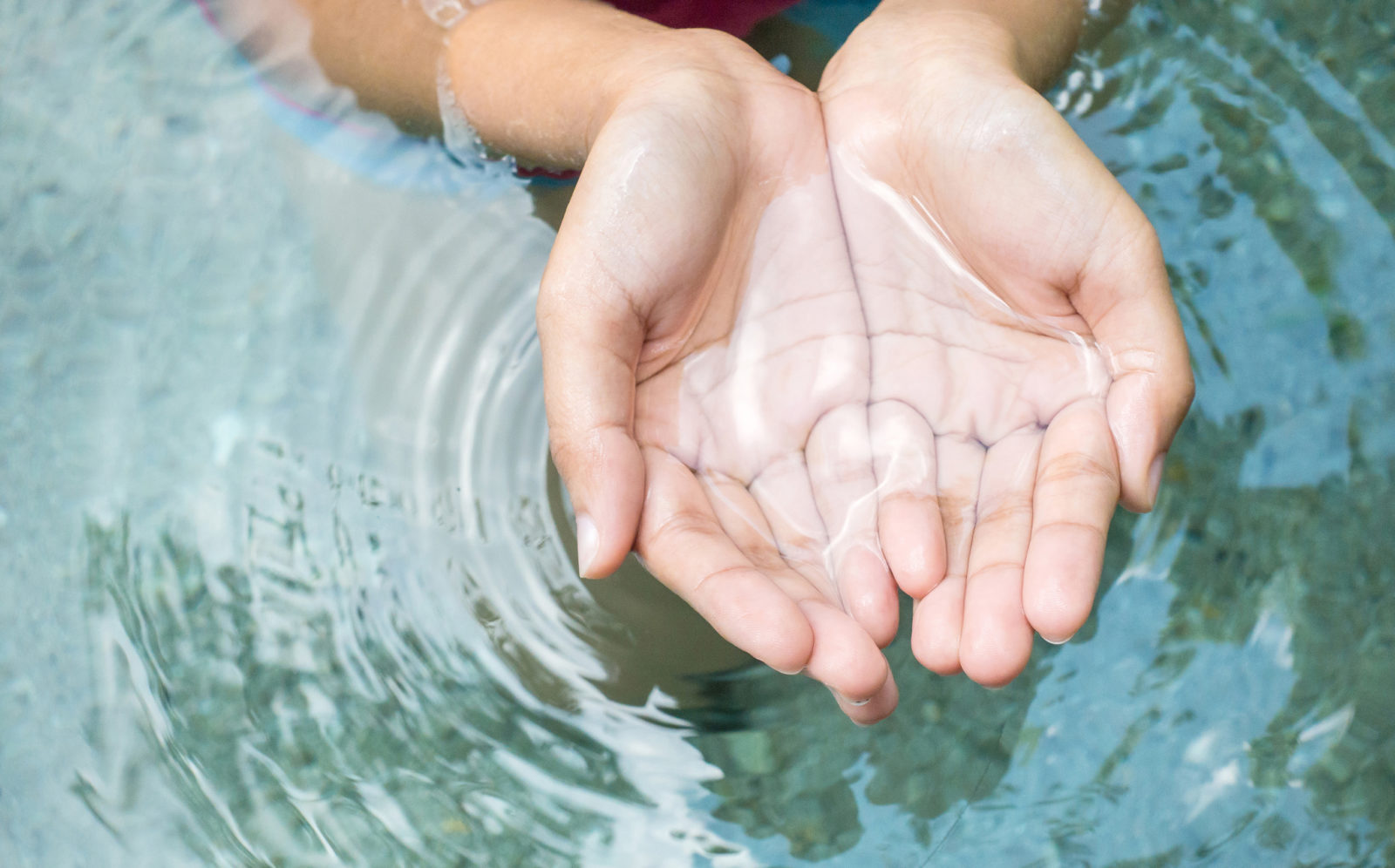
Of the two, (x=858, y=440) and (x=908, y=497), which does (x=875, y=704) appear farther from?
(x=858, y=440)

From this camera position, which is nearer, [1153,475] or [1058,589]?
[1058,589]

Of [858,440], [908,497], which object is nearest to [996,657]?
[908,497]

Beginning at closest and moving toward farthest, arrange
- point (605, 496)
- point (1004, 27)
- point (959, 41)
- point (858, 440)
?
1. point (605, 496)
2. point (858, 440)
3. point (959, 41)
4. point (1004, 27)

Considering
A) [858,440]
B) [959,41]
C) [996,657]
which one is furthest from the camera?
[959,41]

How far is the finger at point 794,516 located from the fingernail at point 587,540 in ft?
0.93

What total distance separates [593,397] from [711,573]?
29cm

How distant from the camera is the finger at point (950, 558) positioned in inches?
48.1

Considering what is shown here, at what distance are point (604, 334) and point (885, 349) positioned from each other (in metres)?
0.47

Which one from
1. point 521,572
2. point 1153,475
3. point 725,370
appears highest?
point 1153,475

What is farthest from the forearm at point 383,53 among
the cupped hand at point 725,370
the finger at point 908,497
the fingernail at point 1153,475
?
the fingernail at point 1153,475

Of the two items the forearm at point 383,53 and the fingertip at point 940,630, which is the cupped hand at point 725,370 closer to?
the fingertip at point 940,630

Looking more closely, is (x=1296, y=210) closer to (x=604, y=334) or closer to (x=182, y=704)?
(x=604, y=334)

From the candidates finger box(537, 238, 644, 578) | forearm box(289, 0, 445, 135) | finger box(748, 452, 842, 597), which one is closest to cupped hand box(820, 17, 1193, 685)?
finger box(748, 452, 842, 597)

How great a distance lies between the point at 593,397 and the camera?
1340 millimetres
